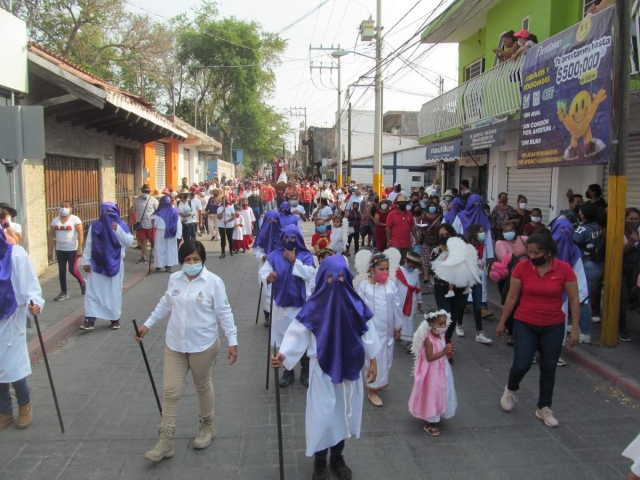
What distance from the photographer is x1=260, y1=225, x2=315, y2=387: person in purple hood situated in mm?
5938

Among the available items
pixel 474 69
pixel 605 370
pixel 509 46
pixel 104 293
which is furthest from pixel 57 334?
pixel 474 69

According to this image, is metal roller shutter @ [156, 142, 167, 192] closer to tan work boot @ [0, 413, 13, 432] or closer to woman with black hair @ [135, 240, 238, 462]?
tan work boot @ [0, 413, 13, 432]

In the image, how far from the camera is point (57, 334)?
23.5ft

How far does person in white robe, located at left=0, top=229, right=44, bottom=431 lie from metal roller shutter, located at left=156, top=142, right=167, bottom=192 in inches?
670

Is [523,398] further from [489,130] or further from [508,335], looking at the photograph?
[489,130]

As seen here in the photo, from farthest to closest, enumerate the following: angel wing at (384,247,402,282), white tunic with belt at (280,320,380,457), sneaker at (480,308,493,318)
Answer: sneaker at (480,308,493,318)
angel wing at (384,247,402,282)
white tunic with belt at (280,320,380,457)

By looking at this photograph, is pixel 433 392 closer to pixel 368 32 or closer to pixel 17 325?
pixel 17 325

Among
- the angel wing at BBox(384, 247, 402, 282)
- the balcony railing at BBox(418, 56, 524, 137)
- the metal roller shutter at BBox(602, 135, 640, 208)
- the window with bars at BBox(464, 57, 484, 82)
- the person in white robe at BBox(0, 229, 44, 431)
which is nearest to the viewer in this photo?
the person in white robe at BBox(0, 229, 44, 431)

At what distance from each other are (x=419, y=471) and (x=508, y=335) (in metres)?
3.98

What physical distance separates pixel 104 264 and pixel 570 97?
7504 mm

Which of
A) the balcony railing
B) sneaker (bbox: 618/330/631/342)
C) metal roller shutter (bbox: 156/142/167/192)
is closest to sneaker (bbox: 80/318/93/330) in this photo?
sneaker (bbox: 618/330/631/342)

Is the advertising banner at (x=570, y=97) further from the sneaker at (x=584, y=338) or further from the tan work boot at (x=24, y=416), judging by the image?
the tan work boot at (x=24, y=416)

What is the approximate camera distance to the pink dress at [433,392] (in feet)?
15.4

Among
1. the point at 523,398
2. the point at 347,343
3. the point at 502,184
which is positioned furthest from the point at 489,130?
the point at 347,343
